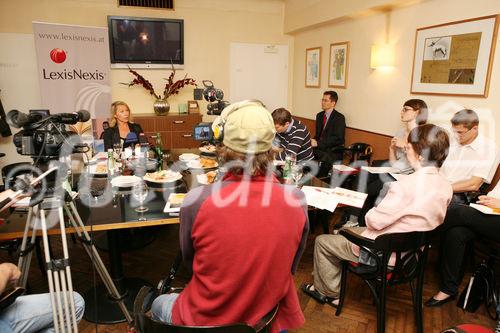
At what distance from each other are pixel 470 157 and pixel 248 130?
2.40 m

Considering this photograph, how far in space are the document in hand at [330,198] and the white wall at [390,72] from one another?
1.67 metres

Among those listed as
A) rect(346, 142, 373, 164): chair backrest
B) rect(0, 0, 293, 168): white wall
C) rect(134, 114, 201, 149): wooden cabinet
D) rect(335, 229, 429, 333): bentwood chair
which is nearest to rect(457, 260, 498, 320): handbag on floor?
rect(335, 229, 429, 333): bentwood chair

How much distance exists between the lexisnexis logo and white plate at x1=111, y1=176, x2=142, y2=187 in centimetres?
310

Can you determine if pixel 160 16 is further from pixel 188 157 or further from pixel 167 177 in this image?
pixel 167 177

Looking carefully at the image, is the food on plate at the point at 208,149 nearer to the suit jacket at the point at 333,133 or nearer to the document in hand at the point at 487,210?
the suit jacket at the point at 333,133

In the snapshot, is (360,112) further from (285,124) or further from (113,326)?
(113,326)

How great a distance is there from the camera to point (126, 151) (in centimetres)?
299

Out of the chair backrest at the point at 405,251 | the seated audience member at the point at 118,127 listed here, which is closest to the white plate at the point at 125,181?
the seated audience member at the point at 118,127

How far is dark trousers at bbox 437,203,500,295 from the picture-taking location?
7.79ft

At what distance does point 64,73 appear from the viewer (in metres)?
4.79

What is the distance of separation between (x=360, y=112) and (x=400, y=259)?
297 cm

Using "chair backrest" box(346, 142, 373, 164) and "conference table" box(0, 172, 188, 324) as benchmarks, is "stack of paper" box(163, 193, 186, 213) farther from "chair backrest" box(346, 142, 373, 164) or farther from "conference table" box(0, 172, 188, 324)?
"chair backrest" box(346, 142, 373, 164)

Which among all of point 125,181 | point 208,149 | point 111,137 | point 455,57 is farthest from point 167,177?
point 455,57

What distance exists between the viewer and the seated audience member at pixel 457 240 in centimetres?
237
